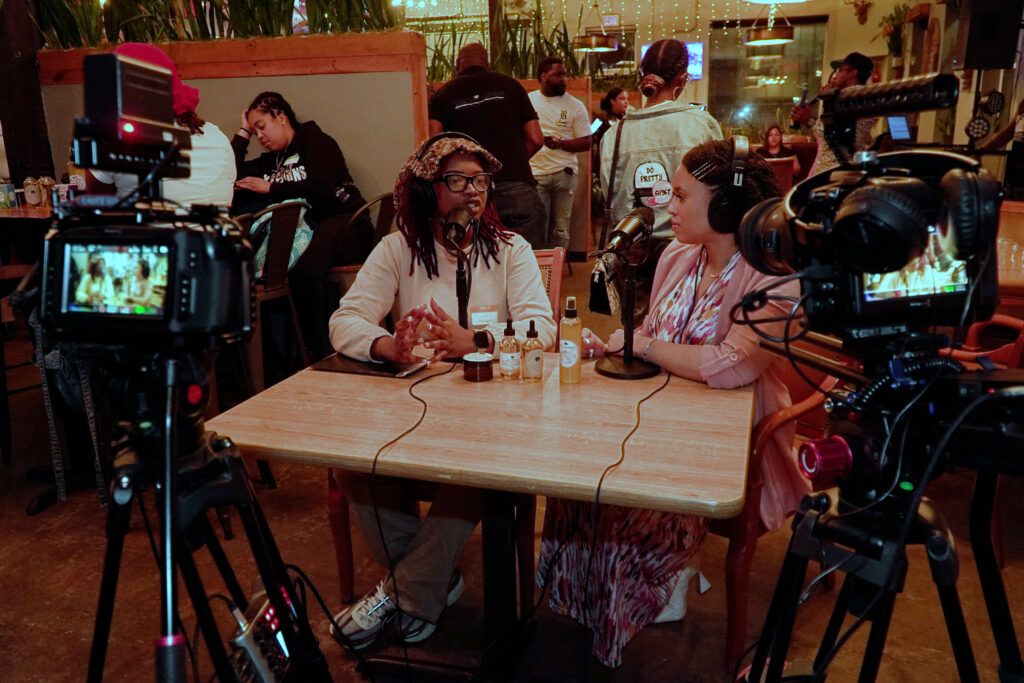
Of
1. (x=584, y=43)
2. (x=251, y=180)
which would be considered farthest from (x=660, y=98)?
(x=584, y=43)

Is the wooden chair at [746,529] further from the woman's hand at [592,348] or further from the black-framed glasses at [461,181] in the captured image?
the black-framed glasses at [461,181]

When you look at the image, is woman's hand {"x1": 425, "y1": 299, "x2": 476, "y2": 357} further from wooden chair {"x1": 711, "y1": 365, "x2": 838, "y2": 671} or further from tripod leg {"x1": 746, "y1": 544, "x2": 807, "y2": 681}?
tripod leg {"x1": 746, "y1": 544, "x2": 807, "y2": 681}

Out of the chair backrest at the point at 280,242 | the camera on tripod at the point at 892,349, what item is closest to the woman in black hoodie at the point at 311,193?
the chair backrest at the point at 280,242

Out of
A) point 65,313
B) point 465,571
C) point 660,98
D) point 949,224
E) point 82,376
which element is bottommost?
point 465,571

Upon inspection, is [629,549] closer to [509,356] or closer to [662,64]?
[509,356]

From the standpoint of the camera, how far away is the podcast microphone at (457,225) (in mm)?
1938

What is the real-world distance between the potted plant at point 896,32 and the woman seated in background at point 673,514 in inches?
378

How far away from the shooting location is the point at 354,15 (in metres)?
3.83

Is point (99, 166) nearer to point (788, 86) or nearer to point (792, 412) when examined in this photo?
point (792, 412)

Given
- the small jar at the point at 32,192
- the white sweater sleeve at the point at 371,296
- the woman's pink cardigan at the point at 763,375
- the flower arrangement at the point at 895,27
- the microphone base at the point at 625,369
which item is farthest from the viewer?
the flower arrangement at the point at 895,27

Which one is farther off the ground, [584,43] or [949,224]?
[584,43]

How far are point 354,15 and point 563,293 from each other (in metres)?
2.64

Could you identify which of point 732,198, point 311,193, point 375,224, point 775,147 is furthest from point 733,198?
point 775,147

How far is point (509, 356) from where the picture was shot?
1779mm
